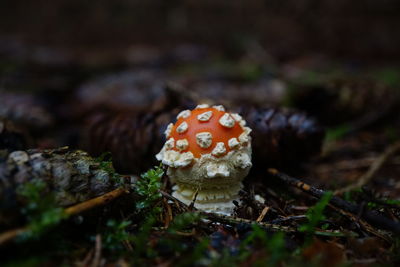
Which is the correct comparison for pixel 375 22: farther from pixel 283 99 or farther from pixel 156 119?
pixel 156 119

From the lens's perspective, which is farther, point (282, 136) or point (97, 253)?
point (282, 136)

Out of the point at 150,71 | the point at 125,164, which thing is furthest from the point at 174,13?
the point at 125,164

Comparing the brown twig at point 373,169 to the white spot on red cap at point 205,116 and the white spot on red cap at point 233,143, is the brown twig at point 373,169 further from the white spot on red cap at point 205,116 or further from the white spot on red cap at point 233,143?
the white spot on red cap at point 205,116

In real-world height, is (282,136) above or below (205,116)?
below

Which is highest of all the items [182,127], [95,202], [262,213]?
[182,127]

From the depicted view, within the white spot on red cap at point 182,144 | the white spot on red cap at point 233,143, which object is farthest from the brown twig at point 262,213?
the white spot on red cap at point 182,144

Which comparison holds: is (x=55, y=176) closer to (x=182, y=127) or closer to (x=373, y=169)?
(x=182, y=127)

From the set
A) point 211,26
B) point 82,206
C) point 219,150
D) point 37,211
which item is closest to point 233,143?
point 219,150
